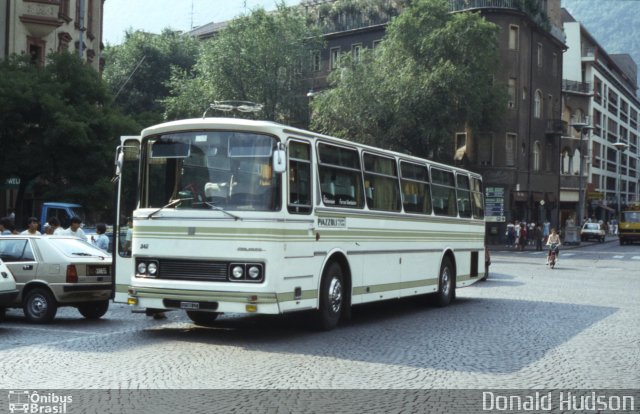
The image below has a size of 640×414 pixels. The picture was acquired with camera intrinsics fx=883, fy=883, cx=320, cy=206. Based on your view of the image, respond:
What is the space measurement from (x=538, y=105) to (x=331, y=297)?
52329 mm

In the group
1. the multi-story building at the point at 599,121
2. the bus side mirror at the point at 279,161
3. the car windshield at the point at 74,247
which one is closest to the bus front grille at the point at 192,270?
the bus side mirror at the point at 279,161

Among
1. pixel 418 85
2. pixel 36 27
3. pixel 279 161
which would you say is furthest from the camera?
pixel 418 85

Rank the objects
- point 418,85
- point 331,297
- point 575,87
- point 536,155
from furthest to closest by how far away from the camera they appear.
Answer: point 575,87, point 536,155, point 418,85, point 331,297

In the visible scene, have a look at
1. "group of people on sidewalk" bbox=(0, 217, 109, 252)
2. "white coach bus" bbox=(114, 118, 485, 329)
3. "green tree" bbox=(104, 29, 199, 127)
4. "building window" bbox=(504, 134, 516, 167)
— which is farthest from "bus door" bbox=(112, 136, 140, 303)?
"green tree" bbox=(104, 29, 199, 127)

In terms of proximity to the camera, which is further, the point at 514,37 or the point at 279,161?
the point at 514,37

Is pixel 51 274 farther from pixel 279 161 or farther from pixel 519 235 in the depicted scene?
pixel 519 235

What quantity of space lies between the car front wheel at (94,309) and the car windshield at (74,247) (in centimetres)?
86

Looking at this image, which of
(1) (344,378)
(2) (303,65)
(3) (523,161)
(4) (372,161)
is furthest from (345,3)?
(1) (344,378)

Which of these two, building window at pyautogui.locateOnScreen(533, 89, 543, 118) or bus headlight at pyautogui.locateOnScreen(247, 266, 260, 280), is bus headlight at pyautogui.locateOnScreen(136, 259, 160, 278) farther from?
building window at pyautogui.locateOnScreen(533, 89, 543, 118)

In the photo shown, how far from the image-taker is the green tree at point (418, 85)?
157ft

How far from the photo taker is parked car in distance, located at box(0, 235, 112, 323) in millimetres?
14188

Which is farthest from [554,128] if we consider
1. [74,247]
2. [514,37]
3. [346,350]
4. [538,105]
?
[346,350]

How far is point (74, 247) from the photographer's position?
48.7 feet

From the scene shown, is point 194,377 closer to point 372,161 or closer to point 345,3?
point 372,161
